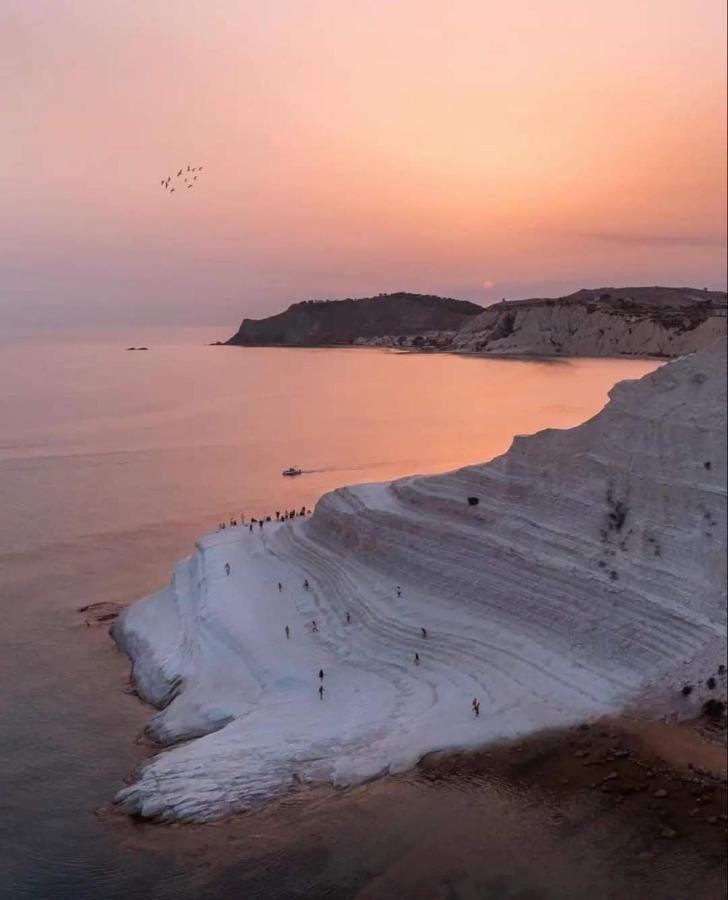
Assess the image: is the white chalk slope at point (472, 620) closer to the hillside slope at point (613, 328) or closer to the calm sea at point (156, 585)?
the calm sea at point (156, 585)

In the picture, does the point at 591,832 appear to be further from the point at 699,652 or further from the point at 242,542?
the point at 242,542

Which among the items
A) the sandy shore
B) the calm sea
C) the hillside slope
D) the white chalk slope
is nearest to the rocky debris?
the calm sea

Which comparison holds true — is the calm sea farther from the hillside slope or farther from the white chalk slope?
the hillside slope

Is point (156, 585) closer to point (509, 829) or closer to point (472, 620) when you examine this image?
point (472, 620)

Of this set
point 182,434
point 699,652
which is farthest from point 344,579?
point 182,434

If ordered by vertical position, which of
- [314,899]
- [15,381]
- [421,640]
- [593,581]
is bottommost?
[314,899]

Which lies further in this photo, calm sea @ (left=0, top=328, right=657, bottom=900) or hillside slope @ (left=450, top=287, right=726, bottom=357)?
hillside slope @ (left=450, top=287, right=726, bottom=357)
